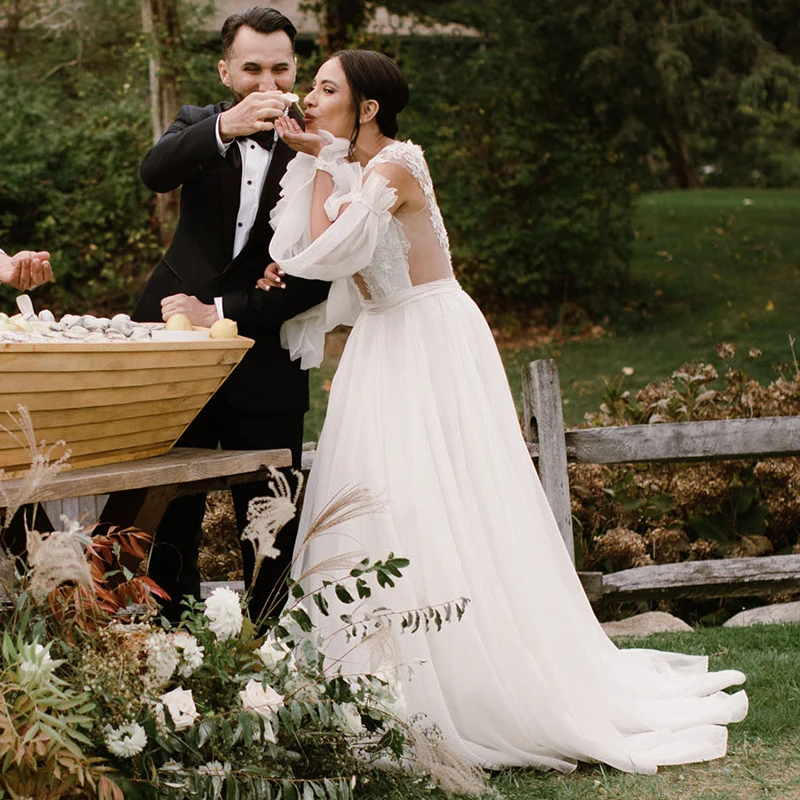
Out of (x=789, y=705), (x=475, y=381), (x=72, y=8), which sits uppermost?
(x=72, y=8)

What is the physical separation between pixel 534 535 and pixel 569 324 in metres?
10.4

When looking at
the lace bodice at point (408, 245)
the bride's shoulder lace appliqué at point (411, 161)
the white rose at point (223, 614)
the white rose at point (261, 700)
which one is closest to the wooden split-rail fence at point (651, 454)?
the lace bodice at point (408, 245)

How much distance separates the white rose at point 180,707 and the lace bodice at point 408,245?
56.8 inches

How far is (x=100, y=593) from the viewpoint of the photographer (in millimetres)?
2775

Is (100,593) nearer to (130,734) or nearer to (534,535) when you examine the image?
(130,734)

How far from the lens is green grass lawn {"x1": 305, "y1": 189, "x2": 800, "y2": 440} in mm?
11398

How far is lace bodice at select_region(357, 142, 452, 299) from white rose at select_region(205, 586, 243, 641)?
1183 mm

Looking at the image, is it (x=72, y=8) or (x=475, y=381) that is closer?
(x=475, y=381)

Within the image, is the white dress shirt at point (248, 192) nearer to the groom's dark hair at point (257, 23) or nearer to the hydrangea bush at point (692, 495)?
the groom's dark hair at point (257, 23)

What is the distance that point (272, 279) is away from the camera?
354 cm

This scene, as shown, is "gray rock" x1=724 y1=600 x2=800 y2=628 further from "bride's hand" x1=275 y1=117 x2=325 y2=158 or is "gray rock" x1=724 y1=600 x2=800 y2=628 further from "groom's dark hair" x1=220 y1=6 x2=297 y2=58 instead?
"groom's dark hair" x1=220 y1=6 x2=297 y2=58

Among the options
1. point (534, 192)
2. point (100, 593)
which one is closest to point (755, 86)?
point (534, 192)

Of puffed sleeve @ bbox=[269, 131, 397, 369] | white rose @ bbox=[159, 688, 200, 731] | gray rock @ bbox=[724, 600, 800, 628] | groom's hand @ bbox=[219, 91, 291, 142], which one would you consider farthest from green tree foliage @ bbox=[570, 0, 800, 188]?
white rose @ bbox=[159, 688, 200, 731]

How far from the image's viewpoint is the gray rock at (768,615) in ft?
17.2
